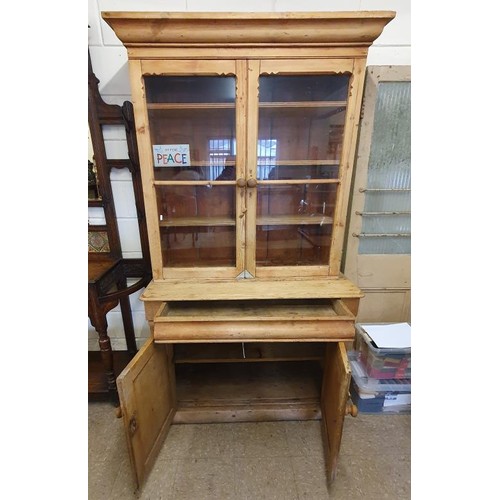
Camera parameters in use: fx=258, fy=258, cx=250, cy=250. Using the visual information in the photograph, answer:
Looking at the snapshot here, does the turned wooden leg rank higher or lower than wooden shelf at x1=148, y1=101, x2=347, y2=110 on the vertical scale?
lower

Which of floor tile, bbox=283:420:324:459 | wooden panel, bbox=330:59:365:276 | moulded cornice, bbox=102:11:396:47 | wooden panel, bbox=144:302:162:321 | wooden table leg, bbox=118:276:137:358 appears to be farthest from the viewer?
wooden table leg, bbox=118:276:137:358

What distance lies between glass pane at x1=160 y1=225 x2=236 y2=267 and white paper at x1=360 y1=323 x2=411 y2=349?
2.81 feet

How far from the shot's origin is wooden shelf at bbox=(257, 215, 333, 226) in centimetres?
122

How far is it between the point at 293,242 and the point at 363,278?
0.52 meters

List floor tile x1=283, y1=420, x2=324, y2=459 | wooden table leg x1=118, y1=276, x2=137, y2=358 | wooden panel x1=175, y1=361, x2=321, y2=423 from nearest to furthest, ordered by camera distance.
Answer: floor tile x1=283, y1=420, x2=324, y2=459 < wooden panel x1=175, y1=361, x2=321, y2=423 < wooden table leg x1=118, y1=276, x2=137, y2=358

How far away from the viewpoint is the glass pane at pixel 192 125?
3.44 feet

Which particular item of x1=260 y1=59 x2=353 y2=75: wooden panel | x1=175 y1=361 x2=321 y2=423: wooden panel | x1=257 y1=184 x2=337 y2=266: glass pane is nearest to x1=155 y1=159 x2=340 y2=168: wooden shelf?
x1=257 y1=184 x2=337 y2=266: glass pane

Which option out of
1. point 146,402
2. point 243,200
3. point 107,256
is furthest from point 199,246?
point 146,402

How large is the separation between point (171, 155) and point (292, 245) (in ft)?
2.33

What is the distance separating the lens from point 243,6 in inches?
46.9

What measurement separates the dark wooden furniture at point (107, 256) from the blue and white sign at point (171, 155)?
279 mm

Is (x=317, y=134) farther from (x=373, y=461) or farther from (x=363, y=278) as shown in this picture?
(x=373, y=461)

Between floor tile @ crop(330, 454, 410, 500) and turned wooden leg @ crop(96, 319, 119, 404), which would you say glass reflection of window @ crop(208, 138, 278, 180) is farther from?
floor tile @ crop(330, 454, 410, 500)

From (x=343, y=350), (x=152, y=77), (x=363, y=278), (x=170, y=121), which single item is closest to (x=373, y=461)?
(x=343, y=350)
